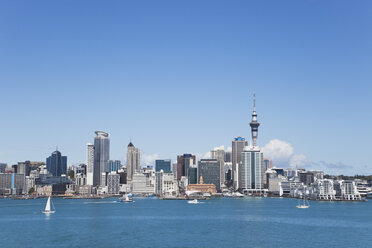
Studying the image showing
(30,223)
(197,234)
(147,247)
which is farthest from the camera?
(30,223)

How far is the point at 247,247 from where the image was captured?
6875cm

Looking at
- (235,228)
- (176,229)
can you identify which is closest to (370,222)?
(235,228)

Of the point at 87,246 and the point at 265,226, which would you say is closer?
the point at 87,246

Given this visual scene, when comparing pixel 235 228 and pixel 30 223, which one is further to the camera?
pixel 30 223

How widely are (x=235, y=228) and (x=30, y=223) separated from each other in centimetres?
4407

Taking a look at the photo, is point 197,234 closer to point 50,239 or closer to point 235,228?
point 235,228

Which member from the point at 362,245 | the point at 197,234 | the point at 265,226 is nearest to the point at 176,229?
the point at 197,234

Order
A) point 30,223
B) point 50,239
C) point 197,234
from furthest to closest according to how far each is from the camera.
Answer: point 30,223, point 197,234, point 50,239

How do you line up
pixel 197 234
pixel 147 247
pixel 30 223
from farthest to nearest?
pixel 30 223 < pixel 197 234 < pixel 147 247

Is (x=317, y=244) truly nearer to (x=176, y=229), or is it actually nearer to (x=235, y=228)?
(x=235, y=228)

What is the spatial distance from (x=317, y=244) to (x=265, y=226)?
24.1 m

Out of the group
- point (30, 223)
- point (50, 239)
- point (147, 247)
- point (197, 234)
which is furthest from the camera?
point (30, 223)

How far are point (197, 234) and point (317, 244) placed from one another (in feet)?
67.4

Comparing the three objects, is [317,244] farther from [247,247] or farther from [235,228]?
[235,228]
